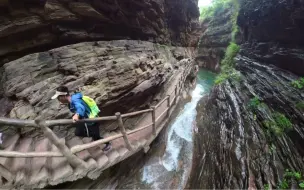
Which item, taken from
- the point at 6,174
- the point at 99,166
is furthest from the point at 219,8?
the point at 6,174

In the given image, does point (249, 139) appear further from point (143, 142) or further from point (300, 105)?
point (143, 142)

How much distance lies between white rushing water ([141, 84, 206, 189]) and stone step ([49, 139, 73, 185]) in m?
3.14

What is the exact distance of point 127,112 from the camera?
27.0ft

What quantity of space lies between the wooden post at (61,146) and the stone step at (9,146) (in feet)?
3.10

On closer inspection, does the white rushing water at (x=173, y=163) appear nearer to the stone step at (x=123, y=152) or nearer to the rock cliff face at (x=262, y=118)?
the rock cliff face at (x=262, y=118)

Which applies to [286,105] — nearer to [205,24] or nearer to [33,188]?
[33,188]

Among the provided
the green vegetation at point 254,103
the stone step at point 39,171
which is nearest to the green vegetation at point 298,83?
the green vegetation at point 254,103

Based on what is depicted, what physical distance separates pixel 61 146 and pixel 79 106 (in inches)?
35.6

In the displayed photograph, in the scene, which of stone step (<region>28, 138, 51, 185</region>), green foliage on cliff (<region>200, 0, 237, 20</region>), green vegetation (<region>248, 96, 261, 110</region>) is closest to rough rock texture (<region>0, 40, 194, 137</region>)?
stone step (<region>28, 138, 51, 185</region>)

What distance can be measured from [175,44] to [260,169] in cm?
1547

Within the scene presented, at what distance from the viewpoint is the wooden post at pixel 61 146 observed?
320 centimetres

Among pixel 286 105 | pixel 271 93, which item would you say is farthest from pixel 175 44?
pixel 286 105

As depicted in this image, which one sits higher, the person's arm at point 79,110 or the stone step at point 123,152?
the person's arm at point 79,110

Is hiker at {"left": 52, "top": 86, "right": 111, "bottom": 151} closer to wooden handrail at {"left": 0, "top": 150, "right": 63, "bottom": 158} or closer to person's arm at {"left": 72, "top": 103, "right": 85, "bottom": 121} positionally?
person's arm at {"left": 72, "top": 103, "right": 85, "bottom": 121}
